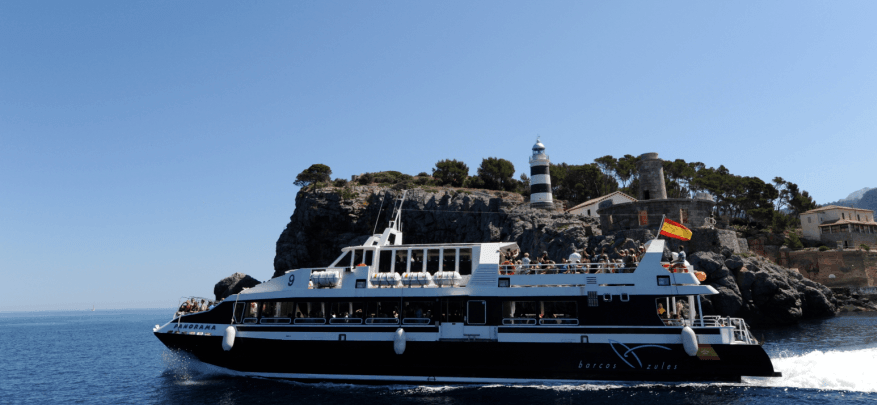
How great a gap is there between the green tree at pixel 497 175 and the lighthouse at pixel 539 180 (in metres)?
13.7

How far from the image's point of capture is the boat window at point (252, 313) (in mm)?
18047

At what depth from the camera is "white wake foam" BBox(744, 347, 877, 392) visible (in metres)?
15.6

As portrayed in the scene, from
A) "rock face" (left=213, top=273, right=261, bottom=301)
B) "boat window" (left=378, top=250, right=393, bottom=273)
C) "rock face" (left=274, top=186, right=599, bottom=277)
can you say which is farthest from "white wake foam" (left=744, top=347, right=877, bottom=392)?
"rock face" (left=213, top=273, right=261, bottom=301)

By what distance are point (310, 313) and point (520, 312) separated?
24.6 ft

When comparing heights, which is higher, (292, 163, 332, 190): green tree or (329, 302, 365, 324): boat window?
(292, 163, 332, 190): green tree

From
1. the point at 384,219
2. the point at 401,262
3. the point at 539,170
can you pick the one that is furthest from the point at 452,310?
the point at 384,219

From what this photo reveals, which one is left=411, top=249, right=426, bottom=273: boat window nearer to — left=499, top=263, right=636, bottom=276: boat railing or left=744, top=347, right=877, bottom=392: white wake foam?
left=499, top=263, right=636, bottom=276: boat railing

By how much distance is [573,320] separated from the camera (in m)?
15.9

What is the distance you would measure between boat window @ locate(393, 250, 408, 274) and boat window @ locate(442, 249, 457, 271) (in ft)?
4.74

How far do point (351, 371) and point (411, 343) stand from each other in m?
2.36

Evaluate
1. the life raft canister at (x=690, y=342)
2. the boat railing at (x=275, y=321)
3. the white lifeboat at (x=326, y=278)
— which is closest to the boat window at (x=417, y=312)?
the white lifeboat at (x=326, y=278)

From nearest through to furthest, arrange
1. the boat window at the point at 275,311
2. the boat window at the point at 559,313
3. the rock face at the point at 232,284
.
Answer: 1. the boat window at the point at 559,313
2. the boat window at the point at 275,311
3. the rock face at the point at 232,284

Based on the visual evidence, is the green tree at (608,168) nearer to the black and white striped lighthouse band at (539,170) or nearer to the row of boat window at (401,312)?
the black and white striped lighthouse band at (539,170)

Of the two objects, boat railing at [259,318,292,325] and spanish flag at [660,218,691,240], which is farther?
boat railing at [259,318,292,325]
